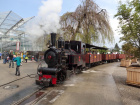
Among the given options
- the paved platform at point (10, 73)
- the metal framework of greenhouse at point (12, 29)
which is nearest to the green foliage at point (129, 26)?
the paved platform at point (10, 73)

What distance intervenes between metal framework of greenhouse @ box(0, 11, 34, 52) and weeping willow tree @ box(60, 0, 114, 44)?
31.9ft

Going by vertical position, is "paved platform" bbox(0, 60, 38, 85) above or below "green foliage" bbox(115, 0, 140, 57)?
below

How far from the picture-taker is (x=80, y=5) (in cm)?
1584

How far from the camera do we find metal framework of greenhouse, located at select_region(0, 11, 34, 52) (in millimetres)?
22127

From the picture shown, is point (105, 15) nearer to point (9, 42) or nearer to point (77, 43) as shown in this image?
point (77, 43)

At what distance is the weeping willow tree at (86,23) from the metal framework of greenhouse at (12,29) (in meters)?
9.73

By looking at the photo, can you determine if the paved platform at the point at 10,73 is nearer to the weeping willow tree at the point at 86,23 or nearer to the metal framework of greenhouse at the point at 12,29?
the weeping willow tree at the point at 86,23

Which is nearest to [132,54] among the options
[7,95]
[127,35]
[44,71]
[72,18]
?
[127,35]

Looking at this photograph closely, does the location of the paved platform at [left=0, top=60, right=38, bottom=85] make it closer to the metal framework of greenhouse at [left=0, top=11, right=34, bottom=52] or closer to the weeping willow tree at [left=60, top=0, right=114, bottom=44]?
the weeping willow tree at [left=60, top=0, right=114, bottom=44]

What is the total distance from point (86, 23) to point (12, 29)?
1460 centimetres

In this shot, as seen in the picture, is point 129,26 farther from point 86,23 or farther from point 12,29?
point 12,29

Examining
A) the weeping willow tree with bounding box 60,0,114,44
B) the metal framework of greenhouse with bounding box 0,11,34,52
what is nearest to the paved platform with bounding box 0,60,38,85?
the weeping willow tree with bounding box 60,0,114,44

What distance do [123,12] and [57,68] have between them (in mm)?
4901

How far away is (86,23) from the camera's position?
1566cm
